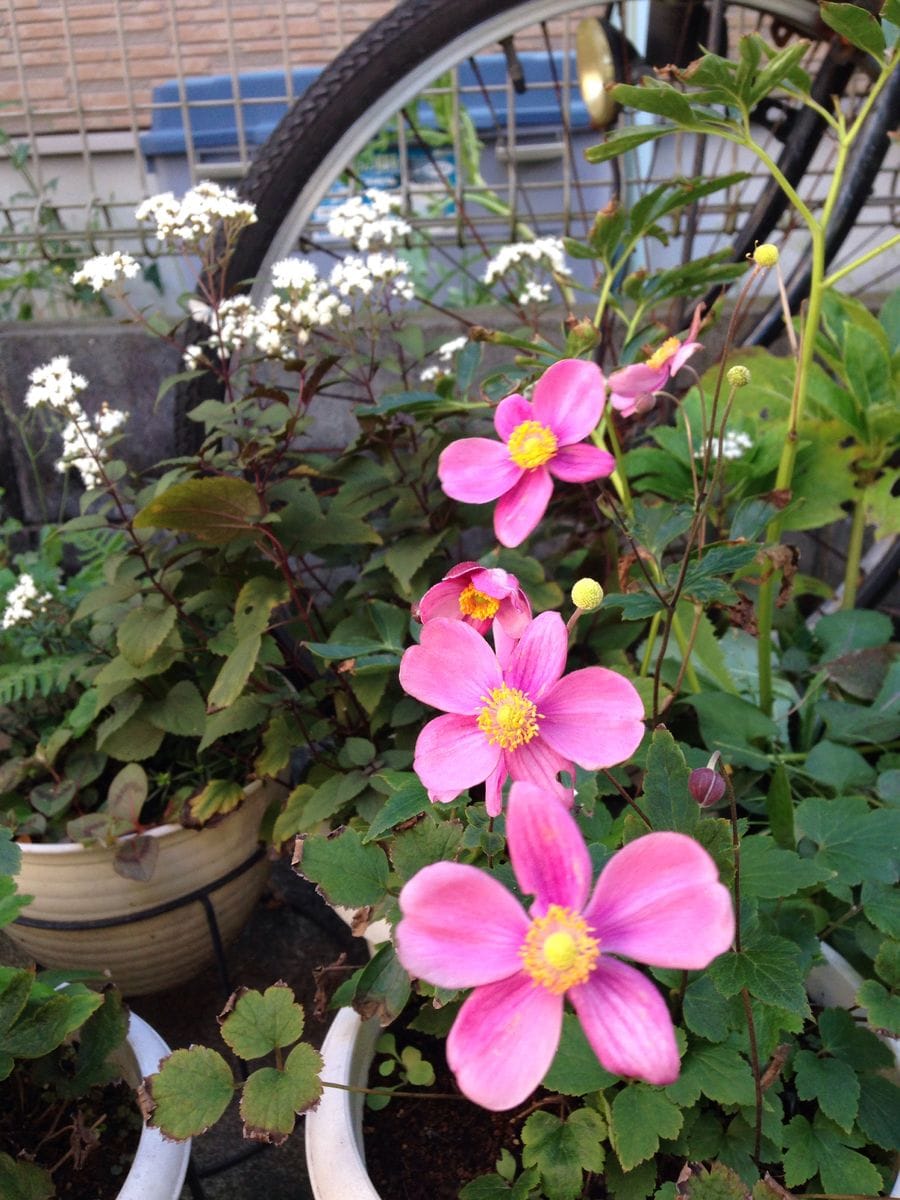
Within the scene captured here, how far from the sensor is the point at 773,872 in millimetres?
654

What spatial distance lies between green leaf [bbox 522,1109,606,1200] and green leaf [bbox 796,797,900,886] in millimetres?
260

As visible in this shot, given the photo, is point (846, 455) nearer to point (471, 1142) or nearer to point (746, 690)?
point (746, 690)

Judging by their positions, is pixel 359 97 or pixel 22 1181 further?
pixel 359 97

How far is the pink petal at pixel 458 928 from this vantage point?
0.40 meters

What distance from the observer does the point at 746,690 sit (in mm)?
1146

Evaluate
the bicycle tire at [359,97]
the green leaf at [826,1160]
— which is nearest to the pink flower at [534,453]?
the green leaf at [826,1160]

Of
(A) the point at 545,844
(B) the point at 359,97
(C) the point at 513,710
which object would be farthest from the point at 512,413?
(B) the point at 359,97

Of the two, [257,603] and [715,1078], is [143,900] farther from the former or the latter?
[715,1078]

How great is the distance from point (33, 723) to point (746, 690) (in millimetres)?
956

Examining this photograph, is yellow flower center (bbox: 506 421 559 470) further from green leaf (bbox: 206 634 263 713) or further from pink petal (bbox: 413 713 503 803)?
green leaf (bbox: 206 634 263 713)

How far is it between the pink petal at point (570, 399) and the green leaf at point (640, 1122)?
0.43 m

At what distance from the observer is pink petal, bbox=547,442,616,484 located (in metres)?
0.65

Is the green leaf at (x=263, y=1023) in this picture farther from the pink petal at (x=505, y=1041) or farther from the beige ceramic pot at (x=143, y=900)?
A: the beige ceramic pot at (x=143, y=900)

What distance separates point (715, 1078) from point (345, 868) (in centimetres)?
29
